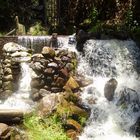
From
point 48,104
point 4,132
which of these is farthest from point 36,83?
point 4,132

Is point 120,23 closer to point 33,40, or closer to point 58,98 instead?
point 33,40

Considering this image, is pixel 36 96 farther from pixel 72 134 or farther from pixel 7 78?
pixel 72 134

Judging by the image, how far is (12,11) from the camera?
2041 cm

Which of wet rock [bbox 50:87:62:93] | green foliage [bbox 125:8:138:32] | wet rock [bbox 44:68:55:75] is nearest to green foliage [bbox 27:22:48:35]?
green foliage [bbox 125:8:138:32]

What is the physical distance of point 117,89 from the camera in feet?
41.6

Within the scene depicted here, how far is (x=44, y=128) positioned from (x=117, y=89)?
3570mm

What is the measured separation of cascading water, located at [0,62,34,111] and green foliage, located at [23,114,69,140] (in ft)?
3.92

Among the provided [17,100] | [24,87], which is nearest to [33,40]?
[24,87]

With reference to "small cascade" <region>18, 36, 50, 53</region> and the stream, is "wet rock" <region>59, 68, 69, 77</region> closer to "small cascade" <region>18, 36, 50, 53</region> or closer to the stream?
the stream

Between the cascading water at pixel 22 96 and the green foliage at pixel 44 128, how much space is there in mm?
1196

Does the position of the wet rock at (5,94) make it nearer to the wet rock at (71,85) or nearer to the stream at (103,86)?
the stream at (103,86)

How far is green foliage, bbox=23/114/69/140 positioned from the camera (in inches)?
383

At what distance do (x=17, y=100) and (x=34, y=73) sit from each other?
1091 millimetres

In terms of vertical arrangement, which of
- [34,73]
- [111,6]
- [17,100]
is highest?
[111,6]
